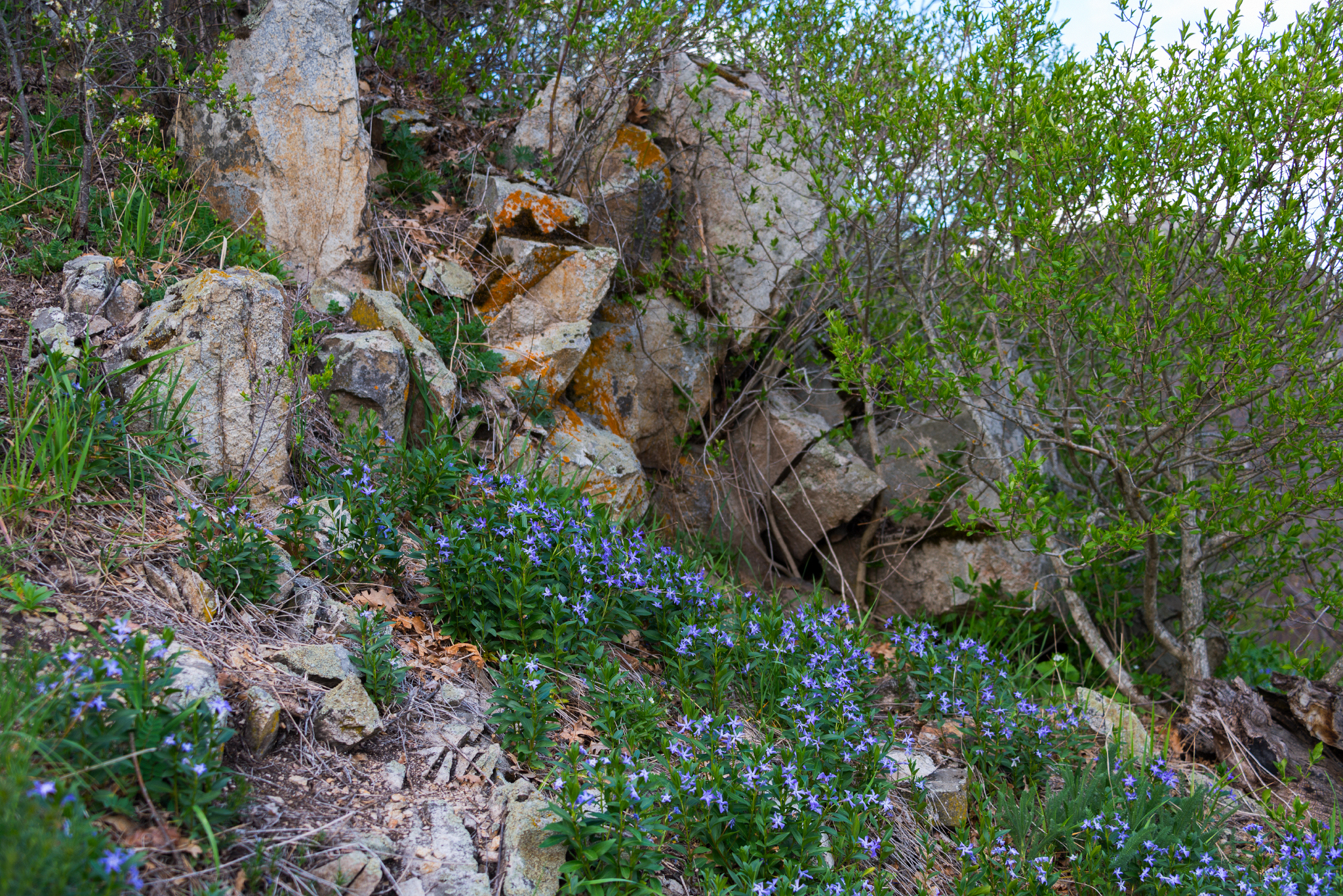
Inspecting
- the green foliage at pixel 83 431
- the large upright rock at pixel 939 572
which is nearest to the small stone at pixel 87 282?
the green foliage at pixel 83 431

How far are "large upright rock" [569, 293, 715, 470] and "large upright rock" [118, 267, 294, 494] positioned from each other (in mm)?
2346

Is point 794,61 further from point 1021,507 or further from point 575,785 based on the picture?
point 575,785

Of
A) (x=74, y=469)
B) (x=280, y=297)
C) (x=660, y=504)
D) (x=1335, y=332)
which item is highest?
(x=1335, y=332)

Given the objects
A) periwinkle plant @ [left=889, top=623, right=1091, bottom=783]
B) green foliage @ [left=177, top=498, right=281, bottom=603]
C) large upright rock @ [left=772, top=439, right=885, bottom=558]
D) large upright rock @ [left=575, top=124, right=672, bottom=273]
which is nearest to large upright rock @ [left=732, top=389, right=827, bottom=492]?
large upright rock @ [left=772, top=439, right=885, bottom=558]

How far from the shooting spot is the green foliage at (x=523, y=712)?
8.87 ft

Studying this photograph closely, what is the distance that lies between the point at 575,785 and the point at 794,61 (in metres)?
5.21

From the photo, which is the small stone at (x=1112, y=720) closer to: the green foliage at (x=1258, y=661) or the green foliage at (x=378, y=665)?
the green foliage at (x=1258, y=661)

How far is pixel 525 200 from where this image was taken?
5.40 metres

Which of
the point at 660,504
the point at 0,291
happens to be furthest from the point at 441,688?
the point at 660,504

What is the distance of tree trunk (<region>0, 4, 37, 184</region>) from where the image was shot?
12.8 ft

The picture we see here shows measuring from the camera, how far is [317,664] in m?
2.64

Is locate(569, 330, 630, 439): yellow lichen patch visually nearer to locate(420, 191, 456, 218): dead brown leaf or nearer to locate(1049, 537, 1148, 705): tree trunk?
locate(420, 191, 456, 218): dead brown leaf

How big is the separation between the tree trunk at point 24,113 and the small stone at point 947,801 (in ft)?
16.6

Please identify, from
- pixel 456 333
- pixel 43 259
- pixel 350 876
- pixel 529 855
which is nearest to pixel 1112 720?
pixel 529 855
